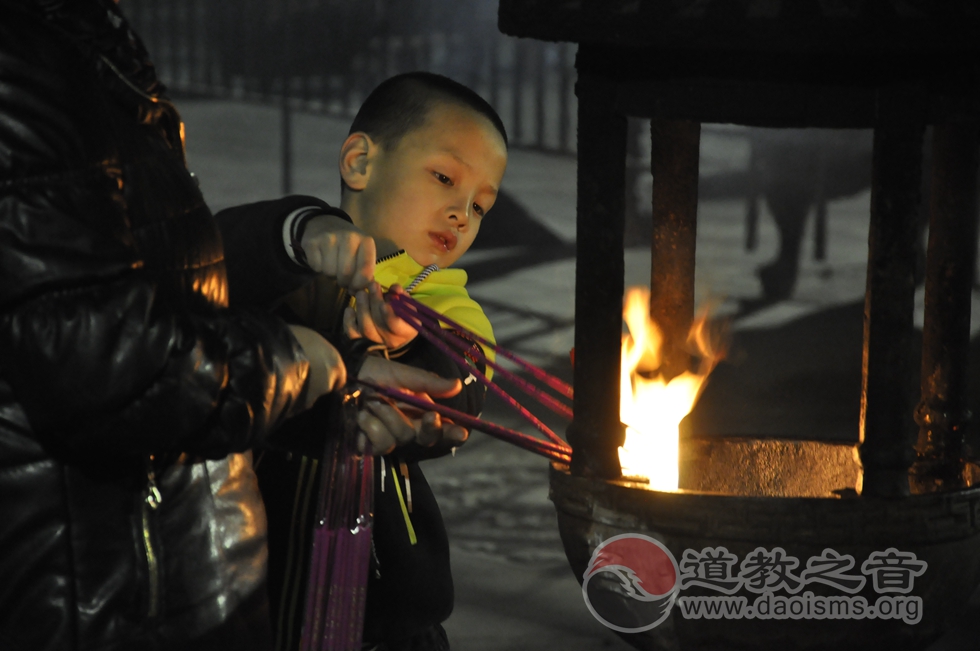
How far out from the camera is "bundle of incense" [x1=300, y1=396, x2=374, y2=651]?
5.30ft

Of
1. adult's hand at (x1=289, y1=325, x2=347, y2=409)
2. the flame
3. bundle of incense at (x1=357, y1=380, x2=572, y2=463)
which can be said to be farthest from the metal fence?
adult's hand at (x1=289, y1=325, x2=347, y2=409)

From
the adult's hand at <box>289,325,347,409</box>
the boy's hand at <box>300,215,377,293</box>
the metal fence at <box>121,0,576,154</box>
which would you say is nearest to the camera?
the adult's hand at <box>289,325,347,409</box>

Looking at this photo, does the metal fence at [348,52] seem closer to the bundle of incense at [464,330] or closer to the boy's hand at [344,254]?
the bundle of incense at [464,330]

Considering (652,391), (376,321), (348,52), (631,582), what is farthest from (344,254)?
(348,52)

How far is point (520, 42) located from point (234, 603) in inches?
261

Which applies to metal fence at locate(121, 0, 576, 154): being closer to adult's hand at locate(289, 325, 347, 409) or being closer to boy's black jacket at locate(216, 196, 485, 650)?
boy's black jacket at locate(216, 196, 485, 650)

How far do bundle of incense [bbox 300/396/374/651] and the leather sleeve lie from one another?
0.33m

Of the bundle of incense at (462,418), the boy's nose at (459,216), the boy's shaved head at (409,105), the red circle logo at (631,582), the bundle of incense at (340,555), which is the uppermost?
the boy's shaved head at (409,105)

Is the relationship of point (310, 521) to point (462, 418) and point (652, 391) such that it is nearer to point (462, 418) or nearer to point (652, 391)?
point (462, 418)

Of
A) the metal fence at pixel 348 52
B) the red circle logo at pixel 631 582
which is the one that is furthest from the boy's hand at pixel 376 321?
the metal fence at pixel 348 52

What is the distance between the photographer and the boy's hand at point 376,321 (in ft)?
5.39

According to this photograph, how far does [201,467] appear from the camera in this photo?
1.39 m

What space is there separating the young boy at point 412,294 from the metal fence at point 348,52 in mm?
5707

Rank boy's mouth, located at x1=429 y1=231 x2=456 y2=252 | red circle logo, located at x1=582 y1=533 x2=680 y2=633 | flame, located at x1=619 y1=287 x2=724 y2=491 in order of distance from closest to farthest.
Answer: red circle logo, located at x1=582 y1=533 x2=680 y2=633 < boy's mouth, located at x1=429 y1=231 x2=456 y2=252 < flame, located at x1=619 y1=287 x2=724 y2=491
